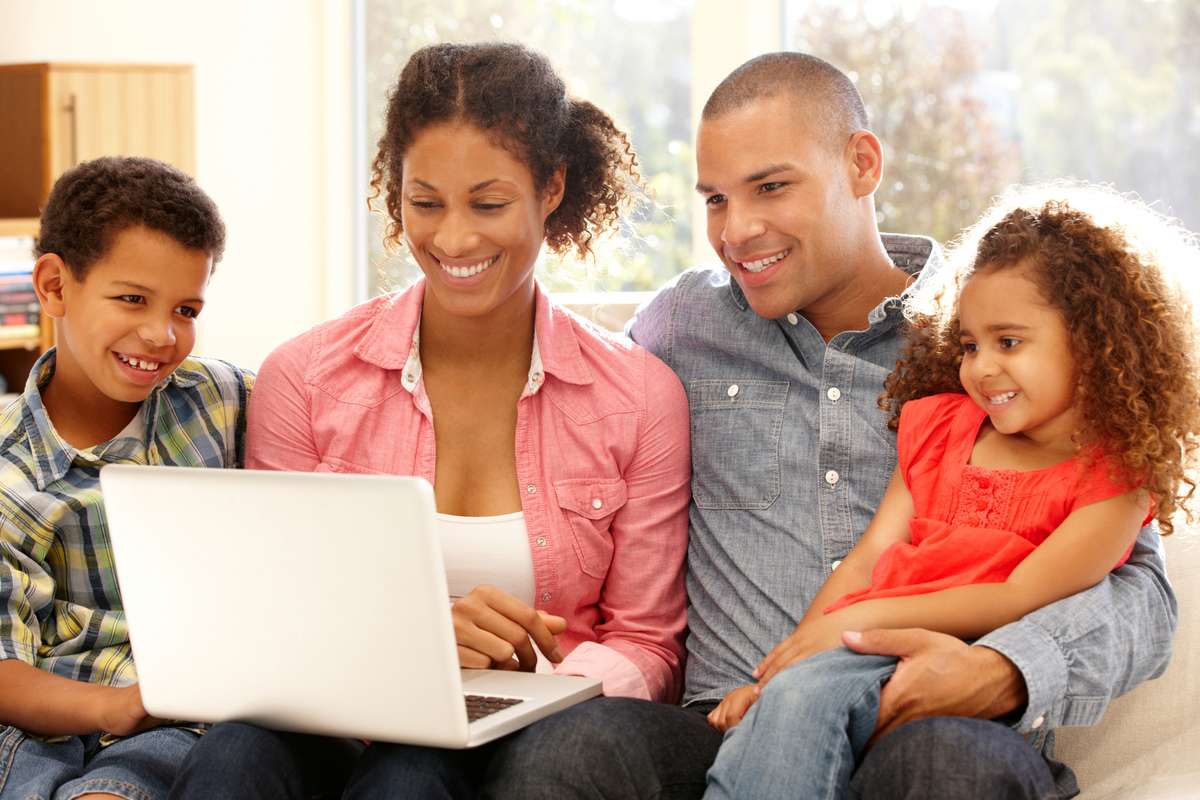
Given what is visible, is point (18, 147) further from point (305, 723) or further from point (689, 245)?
point (305, 723)

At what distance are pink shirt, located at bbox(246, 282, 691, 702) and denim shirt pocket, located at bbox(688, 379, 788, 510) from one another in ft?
0.09

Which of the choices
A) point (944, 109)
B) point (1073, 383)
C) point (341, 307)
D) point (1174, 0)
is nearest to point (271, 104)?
point (341, 307)

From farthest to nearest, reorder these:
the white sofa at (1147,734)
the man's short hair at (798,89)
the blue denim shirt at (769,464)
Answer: the man's short hair at (798,89) → the blue denim shirt at (769,464) → the white sofa at (1147,734)

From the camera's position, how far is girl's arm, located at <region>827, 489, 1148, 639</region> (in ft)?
4.92

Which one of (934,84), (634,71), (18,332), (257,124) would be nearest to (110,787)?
(18,332)

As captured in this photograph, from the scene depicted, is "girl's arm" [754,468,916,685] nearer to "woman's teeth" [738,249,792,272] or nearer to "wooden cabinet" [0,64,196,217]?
"woman's teeth" [738,249,792,272]

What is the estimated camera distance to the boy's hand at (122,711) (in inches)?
58.8

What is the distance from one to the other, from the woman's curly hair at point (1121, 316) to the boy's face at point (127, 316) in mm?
948

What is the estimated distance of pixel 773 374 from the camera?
6.08 ft

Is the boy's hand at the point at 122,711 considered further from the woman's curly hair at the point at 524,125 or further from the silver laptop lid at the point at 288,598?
the woman's curly hair at the point at 524,125

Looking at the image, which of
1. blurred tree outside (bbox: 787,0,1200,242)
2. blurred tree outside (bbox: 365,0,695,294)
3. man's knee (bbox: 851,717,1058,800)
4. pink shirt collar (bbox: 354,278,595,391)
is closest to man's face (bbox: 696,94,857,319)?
pink shirt collar (bbox: 354,278,595,391)

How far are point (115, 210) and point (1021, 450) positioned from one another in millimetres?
1113

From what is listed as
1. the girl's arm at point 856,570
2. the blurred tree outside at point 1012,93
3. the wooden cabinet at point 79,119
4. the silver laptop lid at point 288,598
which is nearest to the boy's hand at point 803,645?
the girl's arm at point 856,570

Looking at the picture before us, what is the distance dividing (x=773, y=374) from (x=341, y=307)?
2.70m
